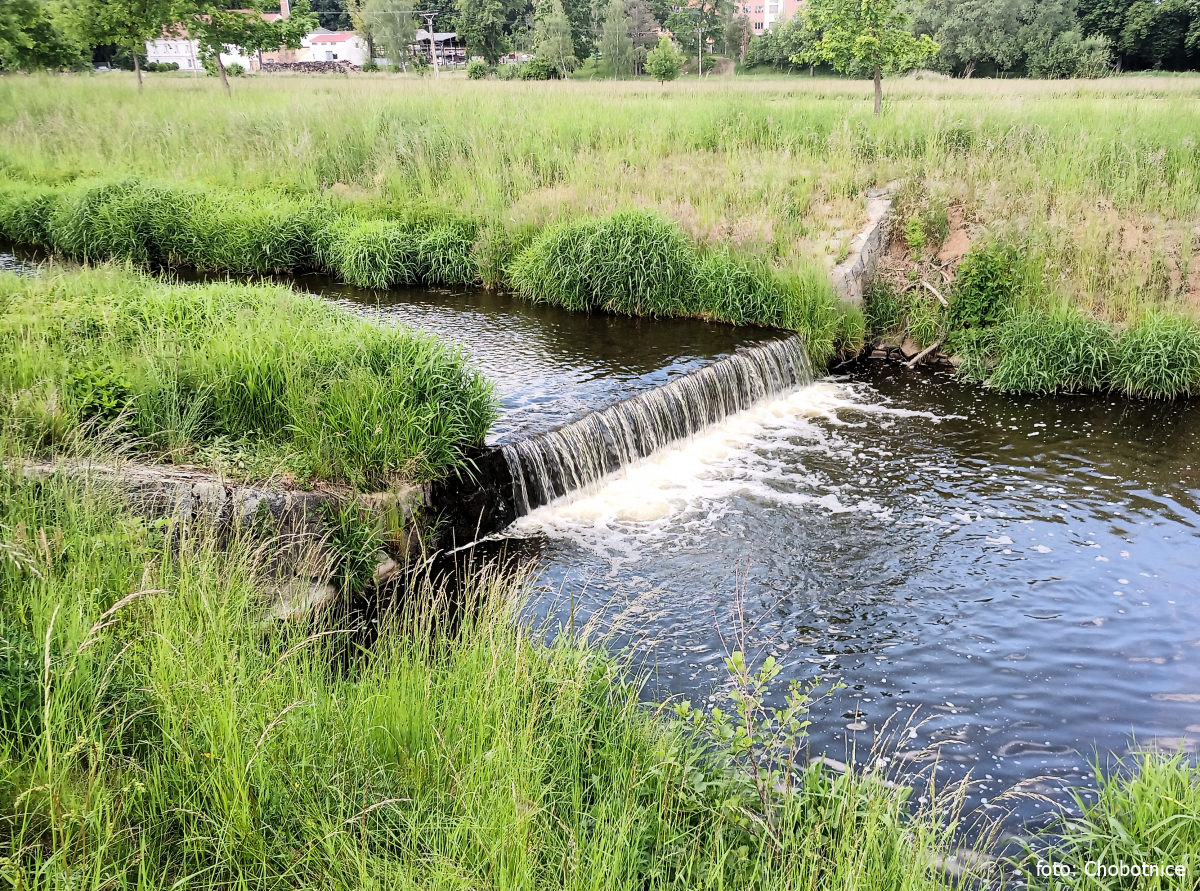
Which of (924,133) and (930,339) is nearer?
(930,339)

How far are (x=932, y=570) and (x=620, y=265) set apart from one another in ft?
22.2

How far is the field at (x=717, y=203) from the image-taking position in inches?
447

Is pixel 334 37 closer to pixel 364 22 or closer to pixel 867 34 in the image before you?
pixel 364 22

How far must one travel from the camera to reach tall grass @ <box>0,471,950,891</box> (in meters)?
2.97

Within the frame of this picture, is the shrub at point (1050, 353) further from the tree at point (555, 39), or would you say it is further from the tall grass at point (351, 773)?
the tree at point (555, 39)

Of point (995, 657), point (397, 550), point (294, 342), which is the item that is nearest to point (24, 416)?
point (294, 342)

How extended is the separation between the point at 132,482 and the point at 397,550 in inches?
77.0

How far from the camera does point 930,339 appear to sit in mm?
12070

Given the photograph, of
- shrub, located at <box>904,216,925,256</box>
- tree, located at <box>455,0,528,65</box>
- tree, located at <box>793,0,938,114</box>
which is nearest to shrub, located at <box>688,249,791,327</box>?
shrub, located at <box>904,216,925,256</box>

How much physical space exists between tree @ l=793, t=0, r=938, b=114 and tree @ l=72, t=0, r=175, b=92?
59.5ft

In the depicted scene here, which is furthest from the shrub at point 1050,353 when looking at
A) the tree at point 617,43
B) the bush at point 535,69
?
the tree at point 617,43

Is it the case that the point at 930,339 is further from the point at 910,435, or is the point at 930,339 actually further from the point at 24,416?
the point at 24,416

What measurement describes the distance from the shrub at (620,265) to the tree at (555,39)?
45.7 meters

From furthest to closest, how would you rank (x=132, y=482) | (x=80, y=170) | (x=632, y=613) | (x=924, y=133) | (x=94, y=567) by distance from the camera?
A: (x=80, y=170)
(x=924, y=133)
(x=632, y=613)
(x=132, y=482)
(x=94, y=567)
